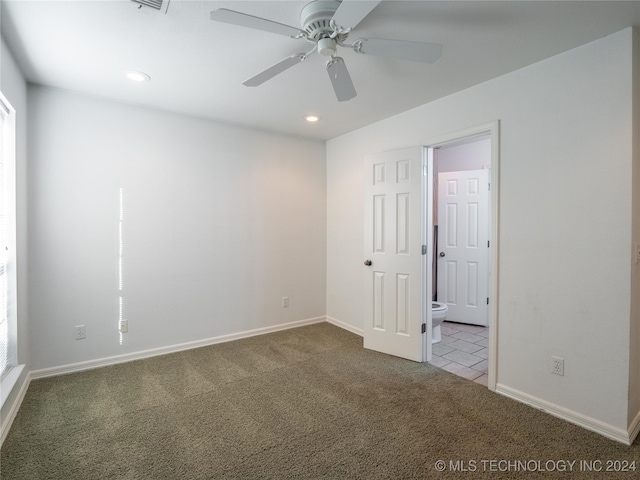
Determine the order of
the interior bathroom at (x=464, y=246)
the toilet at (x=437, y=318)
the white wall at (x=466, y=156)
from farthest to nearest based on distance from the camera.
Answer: the white wall at (x=466, y=156) < the interior bathroom at (x=464, y=246) < the toilet at (x=437, y=318)

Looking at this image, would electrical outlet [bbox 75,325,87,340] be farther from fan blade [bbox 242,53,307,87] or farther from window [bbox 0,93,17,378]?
fan blade [bbox 242,53,307,87]

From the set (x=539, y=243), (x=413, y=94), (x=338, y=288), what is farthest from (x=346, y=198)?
(x=539, y=243)

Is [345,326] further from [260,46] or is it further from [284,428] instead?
[260,46]

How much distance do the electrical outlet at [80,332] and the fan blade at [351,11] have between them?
3.08 m

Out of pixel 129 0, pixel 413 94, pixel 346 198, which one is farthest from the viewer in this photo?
pixel 346 198

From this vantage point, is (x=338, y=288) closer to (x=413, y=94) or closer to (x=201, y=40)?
(x=413, y=94)

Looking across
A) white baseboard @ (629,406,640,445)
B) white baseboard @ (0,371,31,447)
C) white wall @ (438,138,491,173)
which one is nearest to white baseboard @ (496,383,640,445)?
white baseboard @ (629,406,640,445)

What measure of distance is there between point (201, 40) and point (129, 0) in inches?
16.2

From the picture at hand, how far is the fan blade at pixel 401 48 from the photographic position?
161 centimetres

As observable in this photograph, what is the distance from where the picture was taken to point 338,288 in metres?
4.14

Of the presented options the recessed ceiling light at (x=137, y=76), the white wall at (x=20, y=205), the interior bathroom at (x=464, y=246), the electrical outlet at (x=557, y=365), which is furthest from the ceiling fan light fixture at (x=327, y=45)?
the interior bathroom at (x=464, y=246)

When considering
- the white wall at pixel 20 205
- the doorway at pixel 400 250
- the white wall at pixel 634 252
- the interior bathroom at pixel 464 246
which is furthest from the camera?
the interior bathroom at pixel 464 246

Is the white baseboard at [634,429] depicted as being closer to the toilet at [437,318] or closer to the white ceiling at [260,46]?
the toilet at [437,318]

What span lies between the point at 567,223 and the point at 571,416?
1234 millimetres
